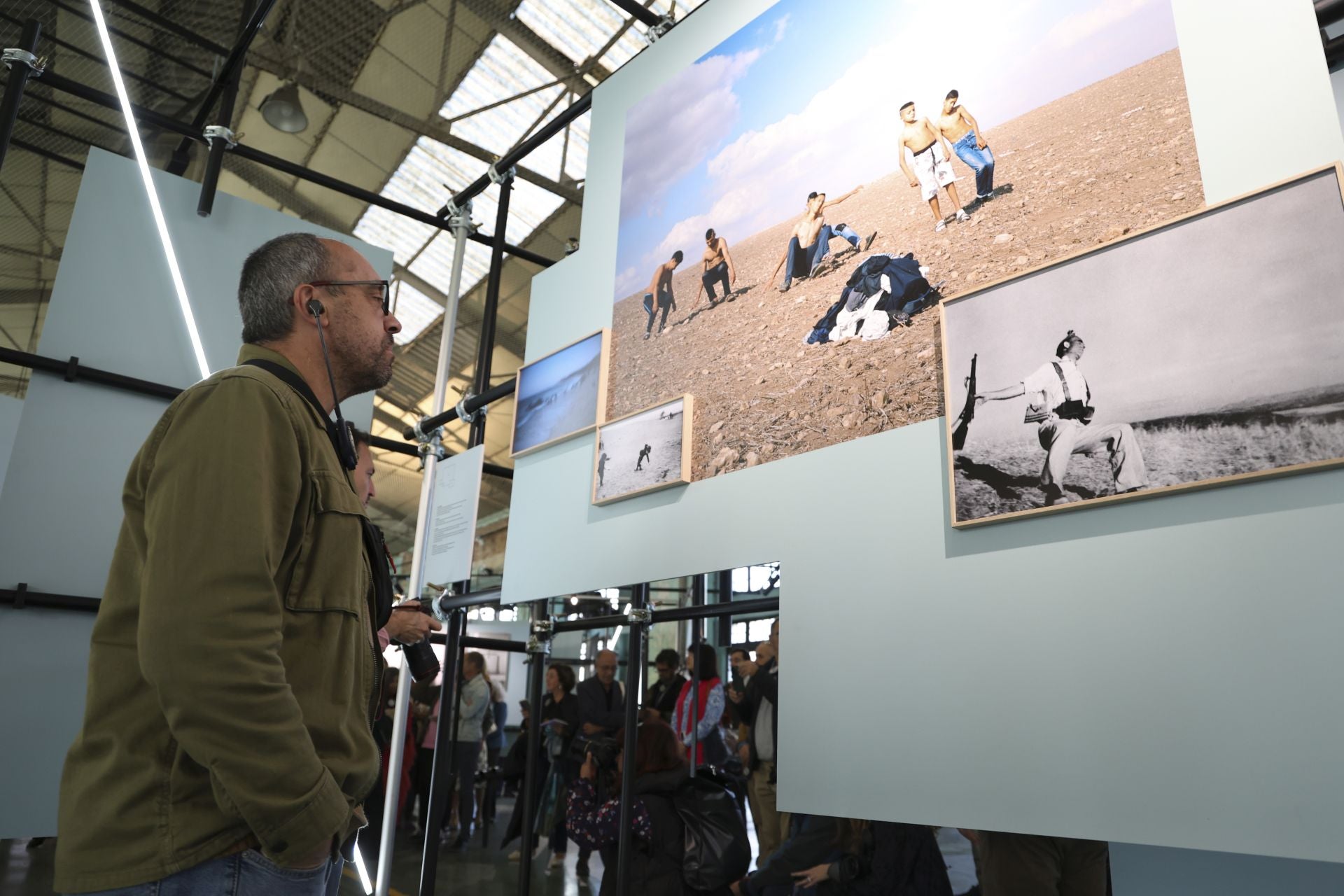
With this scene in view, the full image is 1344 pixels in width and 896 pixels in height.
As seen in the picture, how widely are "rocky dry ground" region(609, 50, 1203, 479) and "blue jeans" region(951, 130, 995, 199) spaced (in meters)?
Answer: 0.02

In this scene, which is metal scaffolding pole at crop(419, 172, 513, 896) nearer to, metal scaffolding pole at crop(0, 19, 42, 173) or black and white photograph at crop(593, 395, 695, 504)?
black and white photograph at crop(593, 395, 695, 504)

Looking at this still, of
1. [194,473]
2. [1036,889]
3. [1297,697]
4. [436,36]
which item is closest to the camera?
[194,473]

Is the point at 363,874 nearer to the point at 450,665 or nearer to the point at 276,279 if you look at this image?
the point at 450,665

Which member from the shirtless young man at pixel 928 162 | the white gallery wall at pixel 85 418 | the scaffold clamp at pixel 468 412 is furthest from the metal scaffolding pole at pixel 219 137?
the shirtless young man at pixel 928 162

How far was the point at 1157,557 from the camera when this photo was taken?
1451 millimetres

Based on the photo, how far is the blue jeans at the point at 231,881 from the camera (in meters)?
1.10

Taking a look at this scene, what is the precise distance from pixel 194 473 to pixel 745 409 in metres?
1.38

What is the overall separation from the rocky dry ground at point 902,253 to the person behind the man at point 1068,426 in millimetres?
209

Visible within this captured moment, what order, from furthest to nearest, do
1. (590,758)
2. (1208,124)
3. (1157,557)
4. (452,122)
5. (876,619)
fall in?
(452,122), (590,758), (876,619), (1208,124), (1157,557)

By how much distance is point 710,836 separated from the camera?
11.1 ft

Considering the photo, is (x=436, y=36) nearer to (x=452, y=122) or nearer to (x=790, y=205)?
(x=452, y=122)

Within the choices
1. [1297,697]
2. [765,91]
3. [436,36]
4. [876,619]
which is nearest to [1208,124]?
[1297,697]

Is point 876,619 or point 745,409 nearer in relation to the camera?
point 876,619

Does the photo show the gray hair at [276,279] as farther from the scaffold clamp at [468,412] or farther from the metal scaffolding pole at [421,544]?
the metal scaffolding pole at [421,544]
